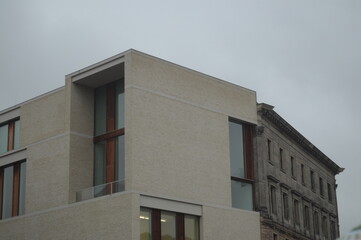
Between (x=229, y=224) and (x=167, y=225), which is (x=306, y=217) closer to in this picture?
(x=229, y=224)

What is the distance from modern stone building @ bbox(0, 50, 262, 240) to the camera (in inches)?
1842

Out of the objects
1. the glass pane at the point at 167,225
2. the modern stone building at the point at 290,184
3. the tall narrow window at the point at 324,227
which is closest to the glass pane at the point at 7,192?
the glass pane at the point at 167,225

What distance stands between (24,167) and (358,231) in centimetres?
3549

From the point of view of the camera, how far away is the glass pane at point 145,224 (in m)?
45.7

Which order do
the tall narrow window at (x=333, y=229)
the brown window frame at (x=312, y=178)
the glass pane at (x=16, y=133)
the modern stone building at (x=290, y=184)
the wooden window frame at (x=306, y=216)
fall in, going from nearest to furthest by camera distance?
the glass pane at (x=16, y=133) < the modern stone building at (x=290, y=184) < the wooden window frame at (x=306, y=216) < the brown window frame at (x=312, y=178) < the tall narrow window at (x=333, y=229)

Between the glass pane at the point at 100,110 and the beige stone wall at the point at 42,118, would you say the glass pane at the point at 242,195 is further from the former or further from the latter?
the beige stone wall at the point at 42,118

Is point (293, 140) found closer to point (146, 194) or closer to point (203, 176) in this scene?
point (203, 176)

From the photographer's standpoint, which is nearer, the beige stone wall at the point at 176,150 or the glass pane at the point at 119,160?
the beige stone wall at the point at 176,150

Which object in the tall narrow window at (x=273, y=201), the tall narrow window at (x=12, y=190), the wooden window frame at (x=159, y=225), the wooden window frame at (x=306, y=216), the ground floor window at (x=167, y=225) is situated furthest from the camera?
the wooden window frame at (x=306, y=216)

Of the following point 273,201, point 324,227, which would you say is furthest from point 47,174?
point 324,227

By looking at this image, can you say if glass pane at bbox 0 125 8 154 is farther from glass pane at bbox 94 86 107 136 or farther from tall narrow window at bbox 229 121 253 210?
tall narrow window at bbox 229 121 253 210

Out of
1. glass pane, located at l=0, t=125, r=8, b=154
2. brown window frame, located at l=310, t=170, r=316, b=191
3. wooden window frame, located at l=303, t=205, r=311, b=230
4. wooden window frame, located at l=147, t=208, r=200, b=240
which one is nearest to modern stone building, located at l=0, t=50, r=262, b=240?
wooden window frame, located at l=147, t=208, r=200, b=240

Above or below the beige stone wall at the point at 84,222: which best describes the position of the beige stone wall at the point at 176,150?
above

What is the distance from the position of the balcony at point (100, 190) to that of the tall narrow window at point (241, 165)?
365 inches
